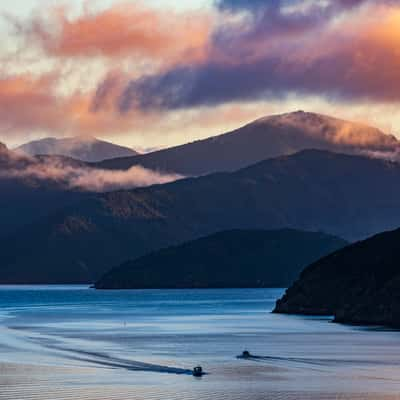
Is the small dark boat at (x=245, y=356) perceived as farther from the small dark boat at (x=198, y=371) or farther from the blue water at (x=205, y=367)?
the small dark boat at (x=198, y=371)

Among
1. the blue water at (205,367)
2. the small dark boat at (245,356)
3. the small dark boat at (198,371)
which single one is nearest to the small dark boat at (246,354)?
the small dark boat at (245,356)

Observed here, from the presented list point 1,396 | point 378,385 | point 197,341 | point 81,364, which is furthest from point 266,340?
point 1,396

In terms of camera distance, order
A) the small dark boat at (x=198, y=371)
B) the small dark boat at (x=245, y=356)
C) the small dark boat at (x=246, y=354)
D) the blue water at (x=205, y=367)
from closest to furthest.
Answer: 1. the blue water at (x=205, y=367)
2. the small dark boat at (x=198, y=371)
3. the small dark boat at (x=245, y=356)
4. the small dark boat at (x=246, y=354)

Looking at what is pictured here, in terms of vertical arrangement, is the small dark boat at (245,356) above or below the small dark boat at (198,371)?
above

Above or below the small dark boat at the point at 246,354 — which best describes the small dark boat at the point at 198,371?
below

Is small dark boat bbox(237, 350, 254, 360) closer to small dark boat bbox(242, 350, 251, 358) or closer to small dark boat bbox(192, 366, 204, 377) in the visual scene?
small dark boat bbox(242, 350, 251, 358)

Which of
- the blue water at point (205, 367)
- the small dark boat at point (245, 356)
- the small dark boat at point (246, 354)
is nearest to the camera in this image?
the blue water at point (205, 367)

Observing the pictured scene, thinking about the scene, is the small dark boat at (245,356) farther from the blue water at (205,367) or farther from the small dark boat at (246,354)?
the blue water at (205,367)

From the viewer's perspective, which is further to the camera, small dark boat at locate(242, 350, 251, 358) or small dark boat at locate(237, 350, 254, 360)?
small dark boat at locate(242, 350, 251, 358)

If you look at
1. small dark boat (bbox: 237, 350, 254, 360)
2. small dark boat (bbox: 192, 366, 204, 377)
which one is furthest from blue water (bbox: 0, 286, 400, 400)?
small dark boat (bbox: 237, 350, 254, 360)

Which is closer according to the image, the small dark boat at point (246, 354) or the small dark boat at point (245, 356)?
the small dark boat at point (245, 356)

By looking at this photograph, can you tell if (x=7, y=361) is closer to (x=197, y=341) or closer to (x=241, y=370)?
(x=241, y=370)
